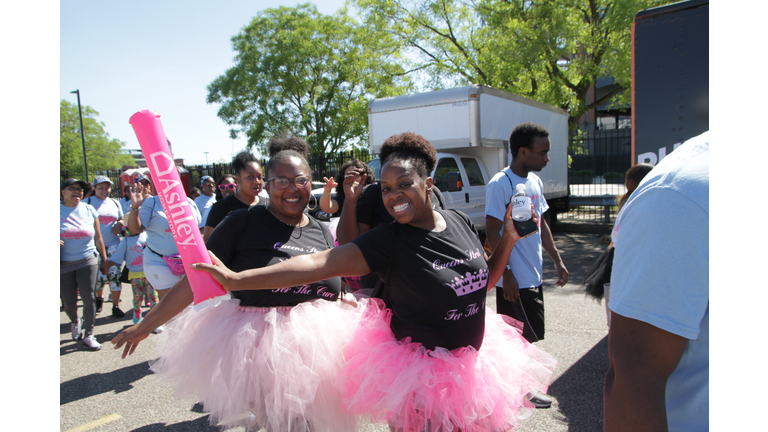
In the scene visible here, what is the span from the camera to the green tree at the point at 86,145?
29500mm

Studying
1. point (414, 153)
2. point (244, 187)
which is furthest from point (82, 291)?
point (414, 153)

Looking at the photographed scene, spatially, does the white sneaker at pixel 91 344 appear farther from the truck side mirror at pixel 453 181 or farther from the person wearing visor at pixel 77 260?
the truck side mirror at pixel 453 181

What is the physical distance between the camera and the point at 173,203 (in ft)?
6.56

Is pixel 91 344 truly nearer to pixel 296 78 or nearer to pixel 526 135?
pixel 526 135

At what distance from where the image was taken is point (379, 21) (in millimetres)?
16844

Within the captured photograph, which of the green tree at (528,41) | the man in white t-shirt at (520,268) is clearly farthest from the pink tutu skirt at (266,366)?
the green tree at (528,41)

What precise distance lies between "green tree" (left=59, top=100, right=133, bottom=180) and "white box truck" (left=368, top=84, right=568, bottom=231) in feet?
89.1

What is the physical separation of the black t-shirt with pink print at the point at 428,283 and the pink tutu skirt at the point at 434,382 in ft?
0.26

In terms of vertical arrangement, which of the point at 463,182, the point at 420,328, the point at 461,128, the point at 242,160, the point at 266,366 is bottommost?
the point at 266,366

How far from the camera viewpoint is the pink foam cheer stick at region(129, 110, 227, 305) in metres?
1.95

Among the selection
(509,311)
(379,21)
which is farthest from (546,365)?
(379,21)

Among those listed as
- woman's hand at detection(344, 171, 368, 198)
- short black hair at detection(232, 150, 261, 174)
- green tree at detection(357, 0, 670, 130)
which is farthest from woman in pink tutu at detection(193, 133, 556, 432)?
green tree at detection(357, 0, 670, 130)

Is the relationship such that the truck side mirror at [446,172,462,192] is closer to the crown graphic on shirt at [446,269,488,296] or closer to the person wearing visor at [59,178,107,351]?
the person wearing visor at [59,178,107,351]

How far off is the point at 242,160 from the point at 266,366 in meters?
2.85
